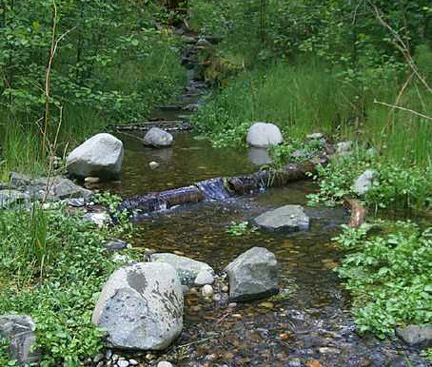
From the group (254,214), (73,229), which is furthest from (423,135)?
(73,229)

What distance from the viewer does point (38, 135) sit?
7074 millimetres

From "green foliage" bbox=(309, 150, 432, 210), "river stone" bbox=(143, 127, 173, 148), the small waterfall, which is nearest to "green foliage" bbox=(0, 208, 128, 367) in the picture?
the small waterfall

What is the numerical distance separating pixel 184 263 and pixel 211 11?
9505 millimetres

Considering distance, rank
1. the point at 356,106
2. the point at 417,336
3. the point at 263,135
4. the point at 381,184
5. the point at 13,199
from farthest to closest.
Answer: the point at 263,135
the point at 356,106
the point at 381,184
the point at 13,199
the point at 417,336

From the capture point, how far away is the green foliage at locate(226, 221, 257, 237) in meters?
5.14

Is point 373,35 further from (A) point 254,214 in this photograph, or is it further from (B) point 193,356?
(B) point 193,356

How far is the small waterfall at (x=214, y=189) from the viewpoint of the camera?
20.9 ft

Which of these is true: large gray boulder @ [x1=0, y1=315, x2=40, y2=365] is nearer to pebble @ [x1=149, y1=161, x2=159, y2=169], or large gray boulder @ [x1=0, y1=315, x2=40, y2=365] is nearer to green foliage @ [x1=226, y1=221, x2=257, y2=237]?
green foliage @ [x1=226, y1=221, x2=257, y2=237]

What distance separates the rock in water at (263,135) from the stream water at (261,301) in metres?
1.06

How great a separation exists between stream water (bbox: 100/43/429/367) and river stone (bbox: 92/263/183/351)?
136 millimetres

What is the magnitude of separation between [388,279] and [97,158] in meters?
3.71

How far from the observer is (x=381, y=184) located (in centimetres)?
577

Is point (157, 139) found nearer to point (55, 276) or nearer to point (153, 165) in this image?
point (153, 165)

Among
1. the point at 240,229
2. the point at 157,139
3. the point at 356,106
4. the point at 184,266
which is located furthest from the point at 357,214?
the point at 157,139
